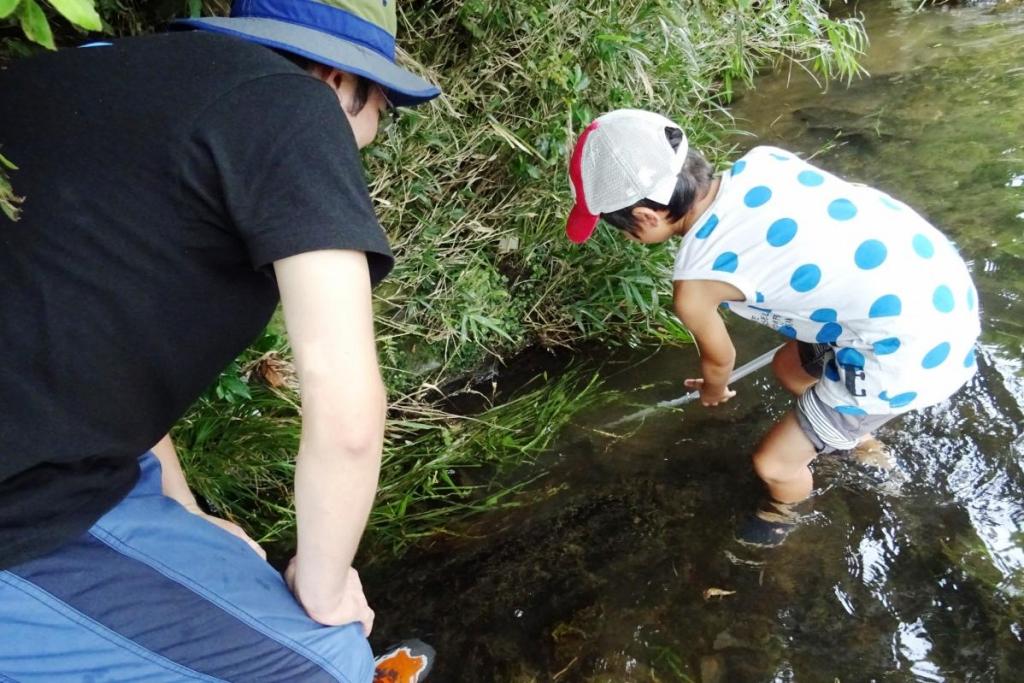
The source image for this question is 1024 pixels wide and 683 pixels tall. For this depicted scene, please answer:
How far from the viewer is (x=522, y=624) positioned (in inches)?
87.1

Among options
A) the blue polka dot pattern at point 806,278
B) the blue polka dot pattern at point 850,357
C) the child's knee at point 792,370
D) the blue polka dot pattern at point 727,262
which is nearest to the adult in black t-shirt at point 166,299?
the blue polka dot pattern at point 727,262

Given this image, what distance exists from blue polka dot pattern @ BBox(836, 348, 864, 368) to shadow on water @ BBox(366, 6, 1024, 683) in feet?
2.34

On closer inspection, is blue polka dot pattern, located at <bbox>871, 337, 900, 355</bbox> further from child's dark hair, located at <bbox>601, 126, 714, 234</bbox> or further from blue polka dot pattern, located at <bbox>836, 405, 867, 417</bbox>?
child's dark hair, located at <bbox>601, 126, 714, 234</bbox>

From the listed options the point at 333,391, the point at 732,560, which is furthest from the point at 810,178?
the point at 333,391

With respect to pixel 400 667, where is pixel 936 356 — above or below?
above

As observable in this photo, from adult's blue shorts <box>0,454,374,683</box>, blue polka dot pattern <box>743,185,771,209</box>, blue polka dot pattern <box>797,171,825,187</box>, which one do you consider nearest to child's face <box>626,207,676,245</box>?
blue polka dot pattern <box>743,185,771,209</box>

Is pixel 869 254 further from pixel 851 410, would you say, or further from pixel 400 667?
pixel 400 667

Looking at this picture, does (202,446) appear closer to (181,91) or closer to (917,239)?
(181,91)

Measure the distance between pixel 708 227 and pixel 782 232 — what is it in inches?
7.7

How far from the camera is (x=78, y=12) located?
0.80 meters

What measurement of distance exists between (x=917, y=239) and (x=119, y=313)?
6.22 feet

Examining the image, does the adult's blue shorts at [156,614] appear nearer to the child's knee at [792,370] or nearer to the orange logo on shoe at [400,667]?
the orange logo on shoe at [400,667]

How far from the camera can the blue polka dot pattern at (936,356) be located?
1888 millimetres

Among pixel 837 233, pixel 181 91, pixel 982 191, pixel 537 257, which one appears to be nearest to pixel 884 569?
pixel 837 233
